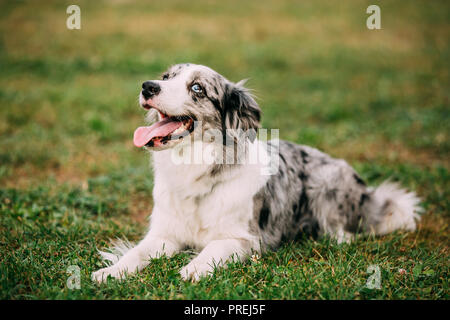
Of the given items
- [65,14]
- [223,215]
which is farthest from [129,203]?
[65,14]

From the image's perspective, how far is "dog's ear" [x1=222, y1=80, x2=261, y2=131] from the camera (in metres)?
3.47

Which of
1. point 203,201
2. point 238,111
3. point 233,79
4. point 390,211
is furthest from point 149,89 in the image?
point 233,79

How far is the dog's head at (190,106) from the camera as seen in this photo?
318cm

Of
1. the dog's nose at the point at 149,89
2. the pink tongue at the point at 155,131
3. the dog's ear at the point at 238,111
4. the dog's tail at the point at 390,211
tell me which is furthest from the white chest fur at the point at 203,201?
the dog's tail at the point at 390,211

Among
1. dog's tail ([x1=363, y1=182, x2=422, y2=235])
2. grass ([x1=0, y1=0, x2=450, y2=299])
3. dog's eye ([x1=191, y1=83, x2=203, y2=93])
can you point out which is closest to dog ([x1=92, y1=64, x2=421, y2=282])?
dog's eye ([x1=191, y1=83, x2=203, y2=93])

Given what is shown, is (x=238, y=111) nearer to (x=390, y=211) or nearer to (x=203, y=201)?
(x=203, y=201)

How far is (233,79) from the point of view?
33.0 ft

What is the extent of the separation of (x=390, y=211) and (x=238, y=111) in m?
2.00

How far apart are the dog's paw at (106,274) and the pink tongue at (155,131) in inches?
37.8

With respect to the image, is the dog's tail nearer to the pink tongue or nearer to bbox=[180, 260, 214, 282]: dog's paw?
bbox=[180, 260, 214, 282]: dog's paw

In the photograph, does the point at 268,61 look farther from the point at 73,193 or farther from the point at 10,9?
the point at 10,9

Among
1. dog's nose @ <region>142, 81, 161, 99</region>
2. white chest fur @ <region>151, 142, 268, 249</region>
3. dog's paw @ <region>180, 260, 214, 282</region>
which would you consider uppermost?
dog's nose @ <region>142, 81, 161, 99</region>

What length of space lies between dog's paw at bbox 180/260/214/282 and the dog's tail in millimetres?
1834
